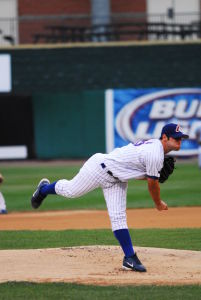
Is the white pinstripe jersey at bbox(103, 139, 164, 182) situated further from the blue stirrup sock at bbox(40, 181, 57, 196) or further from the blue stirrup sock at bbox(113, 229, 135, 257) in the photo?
the blue stirrup sock at bbox(40, 181, 57, 196)

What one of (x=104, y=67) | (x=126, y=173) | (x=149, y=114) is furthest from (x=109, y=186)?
(x=104, y=67)

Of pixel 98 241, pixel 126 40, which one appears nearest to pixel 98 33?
pixel 126 40

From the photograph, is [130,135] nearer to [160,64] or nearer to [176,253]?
[160,64]

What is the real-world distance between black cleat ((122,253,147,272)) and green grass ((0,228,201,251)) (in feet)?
6.81

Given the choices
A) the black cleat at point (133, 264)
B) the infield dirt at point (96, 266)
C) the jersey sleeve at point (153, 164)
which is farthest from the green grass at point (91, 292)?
the jersey sleeve at point (153, 164)

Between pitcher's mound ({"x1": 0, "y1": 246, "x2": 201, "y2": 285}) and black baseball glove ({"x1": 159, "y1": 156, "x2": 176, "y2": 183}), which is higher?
black baseball glove ({"x1": 159, "y1": 156, "x2": 176, "y2": 183})

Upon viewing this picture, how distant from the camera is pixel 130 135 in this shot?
1185 inches

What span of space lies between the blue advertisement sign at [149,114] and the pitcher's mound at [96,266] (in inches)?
762

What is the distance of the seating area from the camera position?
29609mm

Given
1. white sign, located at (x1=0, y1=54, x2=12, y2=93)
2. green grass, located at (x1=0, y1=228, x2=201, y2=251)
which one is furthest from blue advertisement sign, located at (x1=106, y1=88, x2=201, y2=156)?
green grass, located at (x1=0, y1=228, x2=201, y2=251)

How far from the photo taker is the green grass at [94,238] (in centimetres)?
1167

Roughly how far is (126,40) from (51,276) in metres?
23.3

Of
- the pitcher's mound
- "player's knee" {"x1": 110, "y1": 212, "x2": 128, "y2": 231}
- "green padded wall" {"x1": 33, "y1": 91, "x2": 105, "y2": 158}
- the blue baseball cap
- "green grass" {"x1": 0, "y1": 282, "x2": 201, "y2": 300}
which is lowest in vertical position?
"green padded wall" {"x1": 33, "y1": 91, "x2": 105, "y2": 158}

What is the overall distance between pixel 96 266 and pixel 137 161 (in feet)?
4.29
